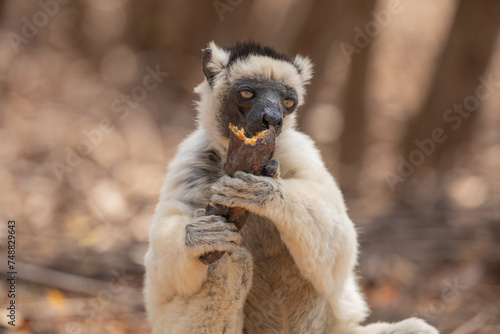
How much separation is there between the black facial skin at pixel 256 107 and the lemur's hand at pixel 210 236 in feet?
2.47

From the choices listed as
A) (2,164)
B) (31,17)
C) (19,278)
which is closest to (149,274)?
(19,278)

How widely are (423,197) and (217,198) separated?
697 centimetres

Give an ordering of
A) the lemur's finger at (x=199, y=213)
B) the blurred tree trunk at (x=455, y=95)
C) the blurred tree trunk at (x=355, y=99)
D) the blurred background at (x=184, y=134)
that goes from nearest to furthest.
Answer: the lemur's finger at (x=199, y=213)
the blurred background at (x=184, y=134)
the blurred tree trunk at (x=355, y=99)
the blurred tree trunk at (x=455, y=95)

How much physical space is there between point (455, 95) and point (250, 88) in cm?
704

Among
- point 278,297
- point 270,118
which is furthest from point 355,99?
point 270,118

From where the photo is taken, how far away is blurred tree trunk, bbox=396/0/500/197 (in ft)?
34.8

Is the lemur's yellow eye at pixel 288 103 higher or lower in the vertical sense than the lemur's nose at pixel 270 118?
higher

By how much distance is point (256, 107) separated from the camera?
4879mm

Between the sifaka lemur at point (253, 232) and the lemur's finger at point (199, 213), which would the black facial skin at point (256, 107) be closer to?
the sifaka lemur at point (253, 232)

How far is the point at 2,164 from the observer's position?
1082cm

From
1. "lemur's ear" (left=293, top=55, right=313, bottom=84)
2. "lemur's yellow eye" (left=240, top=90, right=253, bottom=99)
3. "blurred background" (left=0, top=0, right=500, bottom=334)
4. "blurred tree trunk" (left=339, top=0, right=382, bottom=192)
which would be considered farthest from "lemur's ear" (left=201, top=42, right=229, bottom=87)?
"blurred tree trunk" (left=339, top=0, right=382, bottom=192)

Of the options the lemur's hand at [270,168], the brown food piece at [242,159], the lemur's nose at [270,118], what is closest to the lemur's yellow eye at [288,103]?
the lemur's nose at [270,118]

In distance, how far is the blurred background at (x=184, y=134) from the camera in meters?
8.18

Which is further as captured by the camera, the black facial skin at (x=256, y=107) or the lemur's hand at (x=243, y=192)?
the black facial skin at (x=256, y=107)
